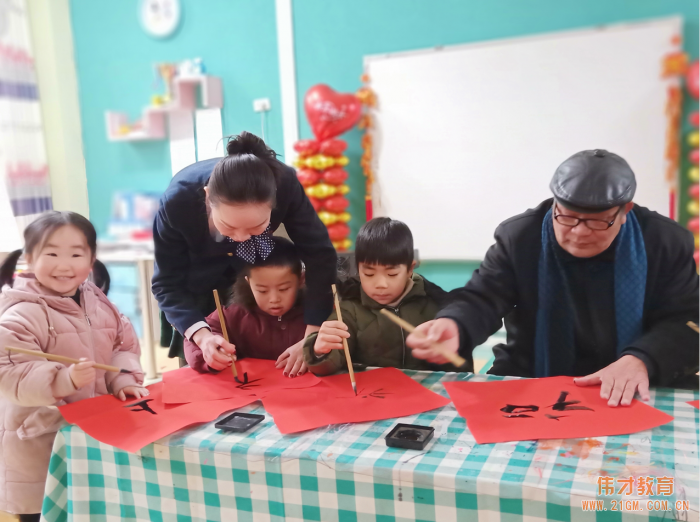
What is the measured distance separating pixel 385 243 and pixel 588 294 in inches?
15.6

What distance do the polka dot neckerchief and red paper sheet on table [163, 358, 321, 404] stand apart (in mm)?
216

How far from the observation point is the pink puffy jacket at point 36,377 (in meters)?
0.90

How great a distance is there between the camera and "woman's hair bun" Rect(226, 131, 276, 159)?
0.95m

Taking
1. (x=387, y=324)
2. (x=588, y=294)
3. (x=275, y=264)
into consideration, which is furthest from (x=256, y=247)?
(x=588, y=294)

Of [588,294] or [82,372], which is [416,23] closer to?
[588,294]

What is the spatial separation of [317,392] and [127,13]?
2.10ft

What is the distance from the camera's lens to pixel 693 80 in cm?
53

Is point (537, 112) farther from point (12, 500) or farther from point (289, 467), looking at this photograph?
point (12, 500)

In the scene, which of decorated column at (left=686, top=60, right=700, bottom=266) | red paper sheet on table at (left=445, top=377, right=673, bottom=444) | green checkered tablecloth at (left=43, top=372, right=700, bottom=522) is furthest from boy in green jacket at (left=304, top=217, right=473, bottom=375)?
decorated column at (left=686, top=60, right=700, bottom=266)

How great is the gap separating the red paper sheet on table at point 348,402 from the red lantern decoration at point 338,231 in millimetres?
333

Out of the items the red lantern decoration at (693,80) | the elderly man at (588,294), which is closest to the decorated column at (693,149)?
the red lantern decoration at (693,80)

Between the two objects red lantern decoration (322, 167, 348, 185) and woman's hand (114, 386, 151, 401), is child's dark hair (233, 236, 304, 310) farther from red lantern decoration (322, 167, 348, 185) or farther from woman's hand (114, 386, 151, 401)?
woman's hand (114, 386, 151, 401)

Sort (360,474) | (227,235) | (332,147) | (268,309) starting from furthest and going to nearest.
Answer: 1. (268,309)
2. (332,147)
3. (227,235)
4. (360,474)

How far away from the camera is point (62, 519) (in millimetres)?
868
